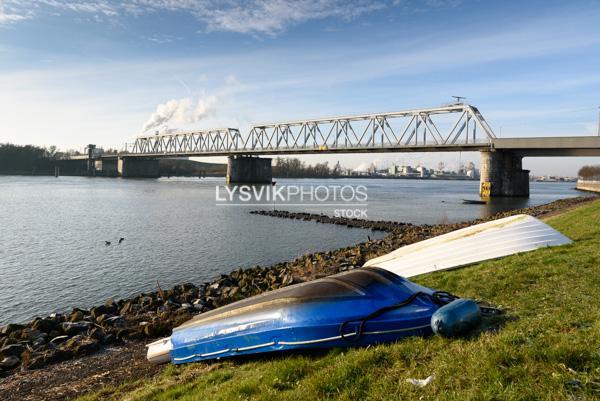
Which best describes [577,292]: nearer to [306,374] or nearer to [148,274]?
[306,374]

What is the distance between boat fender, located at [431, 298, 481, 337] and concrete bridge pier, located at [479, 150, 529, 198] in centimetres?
6949

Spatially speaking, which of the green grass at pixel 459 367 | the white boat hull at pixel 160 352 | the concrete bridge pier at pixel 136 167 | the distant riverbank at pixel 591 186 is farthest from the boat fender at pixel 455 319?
Answer: the concrete bridge pier at pixel 136 167

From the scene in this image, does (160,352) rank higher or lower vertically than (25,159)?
lower

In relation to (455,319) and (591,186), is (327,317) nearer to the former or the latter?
(455,319)

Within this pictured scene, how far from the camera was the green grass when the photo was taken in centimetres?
427

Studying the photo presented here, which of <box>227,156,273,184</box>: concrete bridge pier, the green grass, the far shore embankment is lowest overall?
the green grass

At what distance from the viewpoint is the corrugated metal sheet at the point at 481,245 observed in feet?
39.0

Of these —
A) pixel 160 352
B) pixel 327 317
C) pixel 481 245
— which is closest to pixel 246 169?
pixel 481 245

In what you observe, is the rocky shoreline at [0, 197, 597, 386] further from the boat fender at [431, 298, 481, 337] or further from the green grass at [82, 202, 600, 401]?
the boat fender at [431, 298, 481, 337]

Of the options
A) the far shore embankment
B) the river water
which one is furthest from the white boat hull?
the far shore embankment

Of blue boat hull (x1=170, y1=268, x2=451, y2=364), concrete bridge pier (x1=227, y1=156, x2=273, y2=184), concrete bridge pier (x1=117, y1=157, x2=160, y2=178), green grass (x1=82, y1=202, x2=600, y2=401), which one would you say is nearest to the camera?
green grass (x1=82, y1=202, x2=600, y2=401)

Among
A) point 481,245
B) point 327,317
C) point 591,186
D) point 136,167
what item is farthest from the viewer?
point 136,167

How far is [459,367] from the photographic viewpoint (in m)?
4.70

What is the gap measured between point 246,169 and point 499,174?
75.6 m
